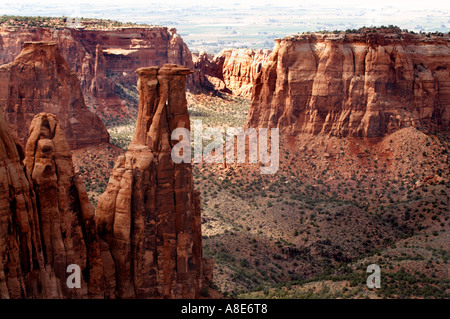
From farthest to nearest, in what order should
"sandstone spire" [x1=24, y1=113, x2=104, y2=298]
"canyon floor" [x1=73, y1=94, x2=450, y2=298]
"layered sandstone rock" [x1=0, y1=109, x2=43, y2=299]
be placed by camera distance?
"canyon floor" [x1=73, y1=94, x2=450, y2=298] → "sandstone spire" [x1=24, y1=113, x2=104, y2=298] → "layered sandstone rock" [x1=0, y1=109, x2=43, y2=299]

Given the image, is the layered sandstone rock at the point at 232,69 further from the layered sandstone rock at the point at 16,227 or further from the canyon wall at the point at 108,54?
the layered sandstone rock at the point at 16,227

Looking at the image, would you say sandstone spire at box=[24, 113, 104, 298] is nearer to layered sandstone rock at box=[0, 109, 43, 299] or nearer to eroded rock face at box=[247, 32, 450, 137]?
layered sandstone rock at box=[0, 109, 43, 299]

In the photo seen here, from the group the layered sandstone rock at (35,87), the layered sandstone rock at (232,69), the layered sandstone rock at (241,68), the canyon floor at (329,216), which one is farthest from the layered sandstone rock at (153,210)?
the layered sandstone rock at (241,68)

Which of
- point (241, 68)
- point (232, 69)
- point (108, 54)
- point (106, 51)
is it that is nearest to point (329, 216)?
point (108, 54)

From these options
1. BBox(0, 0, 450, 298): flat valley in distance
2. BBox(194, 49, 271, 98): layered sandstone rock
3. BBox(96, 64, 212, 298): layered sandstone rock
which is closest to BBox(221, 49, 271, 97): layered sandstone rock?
BBox(194, 49, 271, 98): layered sandstone rock

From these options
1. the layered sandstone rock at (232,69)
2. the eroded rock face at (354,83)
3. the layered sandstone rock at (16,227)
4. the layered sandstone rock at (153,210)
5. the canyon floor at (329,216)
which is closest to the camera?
the layered sandstone rock at (16,227)

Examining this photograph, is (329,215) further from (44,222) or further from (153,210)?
(44,222)
